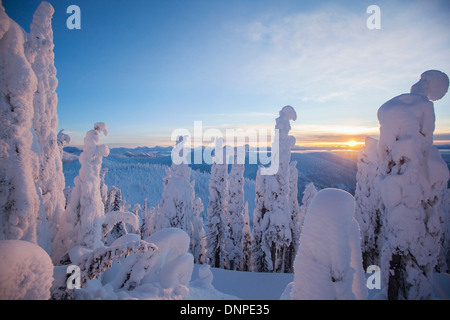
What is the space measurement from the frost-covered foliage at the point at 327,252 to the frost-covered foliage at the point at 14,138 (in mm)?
6440

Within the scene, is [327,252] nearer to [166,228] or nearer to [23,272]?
[166,228]

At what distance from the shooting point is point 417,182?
6.20 meters

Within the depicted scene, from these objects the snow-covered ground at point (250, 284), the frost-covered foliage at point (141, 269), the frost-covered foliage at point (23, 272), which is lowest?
the snow-covered ground at point (250, 284)

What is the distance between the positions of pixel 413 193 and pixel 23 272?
9138mm

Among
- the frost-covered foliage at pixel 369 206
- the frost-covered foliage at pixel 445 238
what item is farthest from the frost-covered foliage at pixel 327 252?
the frost-covered foliage at pixel 445 238

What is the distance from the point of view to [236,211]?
22188 mm

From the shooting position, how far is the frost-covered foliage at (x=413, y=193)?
6.13 metres

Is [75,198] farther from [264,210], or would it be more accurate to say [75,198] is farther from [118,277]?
[264,210]

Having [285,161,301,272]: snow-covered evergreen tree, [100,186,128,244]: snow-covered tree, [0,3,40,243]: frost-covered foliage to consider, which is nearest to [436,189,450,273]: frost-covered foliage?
[285,161,301,272]: snow-covered evergreen tree

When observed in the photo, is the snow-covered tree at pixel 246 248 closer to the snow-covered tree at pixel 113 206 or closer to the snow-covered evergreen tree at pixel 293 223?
the snow-covered evergreen tree at pixel 293 223

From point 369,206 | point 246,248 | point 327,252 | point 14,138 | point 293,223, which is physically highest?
point 14,138

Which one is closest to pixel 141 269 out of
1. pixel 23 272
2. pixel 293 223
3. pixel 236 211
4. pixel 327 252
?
pixel 23 272
